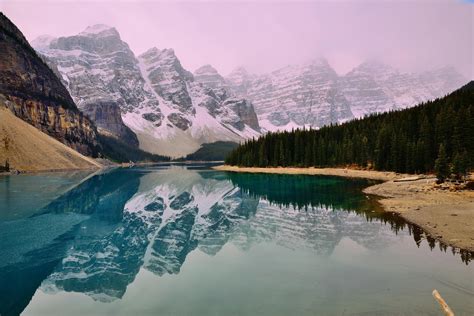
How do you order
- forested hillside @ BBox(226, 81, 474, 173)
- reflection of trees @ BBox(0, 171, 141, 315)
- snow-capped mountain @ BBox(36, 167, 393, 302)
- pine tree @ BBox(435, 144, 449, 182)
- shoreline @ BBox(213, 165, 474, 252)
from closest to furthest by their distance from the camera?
reflection of trees @ BBox(0, 171, 141, 315)
snow-capped mountain @ BBox(36, 167, 393, 302)
shoreline @ BBox(213, 165, 474, 252)
pine tree @ BBox(435, 144, 449, 182)
forested hillside @ BBox(226, 81, 474, 173)

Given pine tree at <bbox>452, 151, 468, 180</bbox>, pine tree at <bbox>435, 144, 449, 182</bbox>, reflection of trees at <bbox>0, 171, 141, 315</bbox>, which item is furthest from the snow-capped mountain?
pine tree at <bbox>452, 151, 468, 180</bbox>

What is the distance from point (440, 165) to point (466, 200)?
56.9ft

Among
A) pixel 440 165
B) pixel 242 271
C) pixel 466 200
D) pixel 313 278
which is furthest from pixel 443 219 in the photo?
pixel 440 165

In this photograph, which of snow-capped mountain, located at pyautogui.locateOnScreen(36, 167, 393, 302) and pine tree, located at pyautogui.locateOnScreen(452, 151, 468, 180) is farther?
pine tree, located at pyautogui.locateOnScreen(452, 151, 468, 180)

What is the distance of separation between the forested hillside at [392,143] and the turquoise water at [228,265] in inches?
1546

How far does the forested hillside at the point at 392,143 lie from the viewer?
255 feet

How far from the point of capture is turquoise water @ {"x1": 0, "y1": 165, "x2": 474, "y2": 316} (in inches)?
672

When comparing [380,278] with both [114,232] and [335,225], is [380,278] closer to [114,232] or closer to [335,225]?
[335,225]

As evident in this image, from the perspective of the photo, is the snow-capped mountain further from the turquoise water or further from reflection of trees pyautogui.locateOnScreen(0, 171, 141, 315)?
reflection of trees pyautogui.locateOnScreen(0, 171, 141, 315)


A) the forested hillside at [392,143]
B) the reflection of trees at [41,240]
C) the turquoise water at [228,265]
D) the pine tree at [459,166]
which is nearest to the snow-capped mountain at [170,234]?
the turquoise water at [228,265]

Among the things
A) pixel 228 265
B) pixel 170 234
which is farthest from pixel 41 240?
pixel 228 265

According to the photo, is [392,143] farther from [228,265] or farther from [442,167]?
[228,265]

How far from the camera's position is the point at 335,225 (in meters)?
35.3

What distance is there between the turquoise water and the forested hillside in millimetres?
39258
